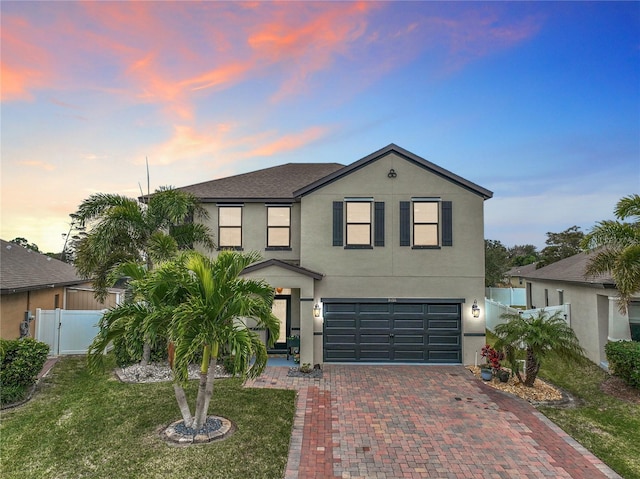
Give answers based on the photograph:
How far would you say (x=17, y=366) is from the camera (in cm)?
840

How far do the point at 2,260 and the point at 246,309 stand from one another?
13060mm

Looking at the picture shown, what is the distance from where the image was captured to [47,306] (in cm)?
1453

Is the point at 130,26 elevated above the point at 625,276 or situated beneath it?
elevated above

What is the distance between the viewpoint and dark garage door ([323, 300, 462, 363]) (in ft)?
42.0

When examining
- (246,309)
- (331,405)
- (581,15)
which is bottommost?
(331,405)

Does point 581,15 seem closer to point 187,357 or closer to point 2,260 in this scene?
point 187,357

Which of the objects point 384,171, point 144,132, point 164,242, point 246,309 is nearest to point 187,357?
point 246,309

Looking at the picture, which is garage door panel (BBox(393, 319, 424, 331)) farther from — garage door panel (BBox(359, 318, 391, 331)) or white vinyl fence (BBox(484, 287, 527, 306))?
white vinyl fence (BBox(484, 287, 527, 306))

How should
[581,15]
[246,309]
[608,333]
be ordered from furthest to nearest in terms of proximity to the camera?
1. [581,15]
2. [608,333]
3. [246,309]

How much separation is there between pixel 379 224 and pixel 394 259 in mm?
1511

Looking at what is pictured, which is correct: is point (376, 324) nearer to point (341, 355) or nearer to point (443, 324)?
point (341, 355)

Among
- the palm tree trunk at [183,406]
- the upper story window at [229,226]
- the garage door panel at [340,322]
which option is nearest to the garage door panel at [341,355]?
the garage door panel at [340,322]

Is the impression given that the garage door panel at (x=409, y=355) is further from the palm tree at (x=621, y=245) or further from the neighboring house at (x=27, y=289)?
the neighboring house at (x=27, y=289)

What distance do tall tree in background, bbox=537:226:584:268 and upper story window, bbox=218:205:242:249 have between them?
105 ft
